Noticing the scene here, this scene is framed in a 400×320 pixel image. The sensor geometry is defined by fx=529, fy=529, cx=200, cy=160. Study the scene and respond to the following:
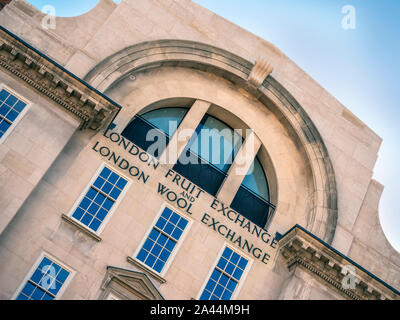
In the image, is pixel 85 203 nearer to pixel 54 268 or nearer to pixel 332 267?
pixel 54 268

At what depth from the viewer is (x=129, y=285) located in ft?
69.6

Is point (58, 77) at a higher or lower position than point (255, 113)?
lower

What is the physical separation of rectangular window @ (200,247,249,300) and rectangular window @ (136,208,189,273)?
2.16 metres

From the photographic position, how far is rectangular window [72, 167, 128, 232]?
22016 mm

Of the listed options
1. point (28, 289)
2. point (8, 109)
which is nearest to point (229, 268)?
point (28, 289)

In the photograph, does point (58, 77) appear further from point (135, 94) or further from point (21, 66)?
point (135, 94)

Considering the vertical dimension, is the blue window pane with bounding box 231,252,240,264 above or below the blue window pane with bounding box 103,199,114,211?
above

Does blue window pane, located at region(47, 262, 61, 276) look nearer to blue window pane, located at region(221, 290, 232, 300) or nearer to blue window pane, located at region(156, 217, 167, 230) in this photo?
blue window pane, located at region(156, 217, 167, 230)

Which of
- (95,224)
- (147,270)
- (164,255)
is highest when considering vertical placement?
(164,255)

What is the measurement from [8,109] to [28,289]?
749 centimetres

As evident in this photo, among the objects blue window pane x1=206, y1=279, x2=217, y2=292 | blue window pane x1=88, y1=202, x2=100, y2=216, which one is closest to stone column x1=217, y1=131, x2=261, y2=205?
blue window pane x1=206, y1=279, x2=217, y2=292

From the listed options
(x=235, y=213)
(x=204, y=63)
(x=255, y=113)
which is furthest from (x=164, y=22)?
(x=235, y=213)
